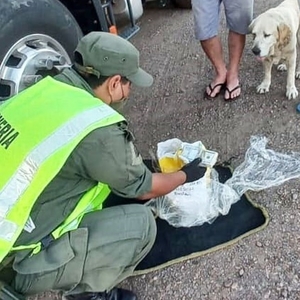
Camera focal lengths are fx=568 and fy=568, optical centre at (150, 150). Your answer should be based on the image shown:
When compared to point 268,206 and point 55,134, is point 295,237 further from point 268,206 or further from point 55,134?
point 55,134

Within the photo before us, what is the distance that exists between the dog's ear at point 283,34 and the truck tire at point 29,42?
4.19ft

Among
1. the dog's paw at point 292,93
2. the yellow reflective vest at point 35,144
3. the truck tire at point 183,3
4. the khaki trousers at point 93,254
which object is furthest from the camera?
the truck tire at point 183,3

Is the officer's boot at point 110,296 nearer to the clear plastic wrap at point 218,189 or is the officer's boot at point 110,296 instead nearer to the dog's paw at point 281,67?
the clear plastic wrap at point 218,189

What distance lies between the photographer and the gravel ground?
8.70ft

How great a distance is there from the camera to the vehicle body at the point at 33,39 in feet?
9.46

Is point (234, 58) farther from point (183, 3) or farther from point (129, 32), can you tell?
point (183, 3)

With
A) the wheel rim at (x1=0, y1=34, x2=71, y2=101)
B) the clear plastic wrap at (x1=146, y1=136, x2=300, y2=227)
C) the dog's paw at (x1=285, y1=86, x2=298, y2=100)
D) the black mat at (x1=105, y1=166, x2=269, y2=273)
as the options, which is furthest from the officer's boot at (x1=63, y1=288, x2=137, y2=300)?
the dog's paw at (x1=285, y1=86, x2=298, y2=100)

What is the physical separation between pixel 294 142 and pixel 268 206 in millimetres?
579

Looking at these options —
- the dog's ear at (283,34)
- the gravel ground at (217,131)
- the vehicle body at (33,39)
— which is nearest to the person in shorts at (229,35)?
the gravel ground at (217,131)

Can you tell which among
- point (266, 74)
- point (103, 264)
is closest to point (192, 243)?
point (103, 264)

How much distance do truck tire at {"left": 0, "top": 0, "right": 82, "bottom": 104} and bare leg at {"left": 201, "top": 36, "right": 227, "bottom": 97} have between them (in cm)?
104

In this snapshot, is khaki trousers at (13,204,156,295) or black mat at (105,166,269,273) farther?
black mat at (105,166,269,273)

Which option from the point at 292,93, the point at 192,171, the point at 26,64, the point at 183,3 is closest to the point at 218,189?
the point at 192,171

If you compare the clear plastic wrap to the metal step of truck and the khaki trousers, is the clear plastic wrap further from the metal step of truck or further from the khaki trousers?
the metal step of truck
